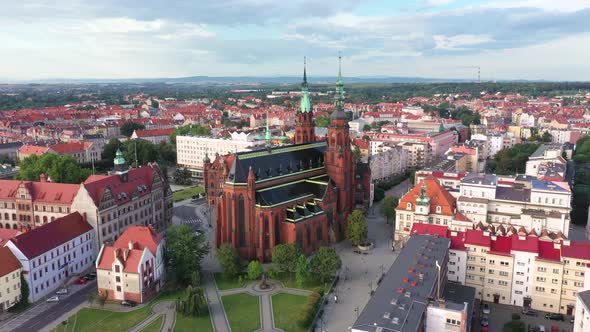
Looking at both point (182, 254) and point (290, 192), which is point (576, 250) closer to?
point (290, 192)

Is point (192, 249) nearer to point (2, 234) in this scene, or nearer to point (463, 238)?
point (2, 234)

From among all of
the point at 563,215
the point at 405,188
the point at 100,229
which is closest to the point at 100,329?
the point at 100,229

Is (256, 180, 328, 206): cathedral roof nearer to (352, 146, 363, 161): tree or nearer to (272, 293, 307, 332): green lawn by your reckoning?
(272, 293, 307, 332): green lawn

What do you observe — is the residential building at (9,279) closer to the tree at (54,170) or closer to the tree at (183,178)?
the tree at (54,170)

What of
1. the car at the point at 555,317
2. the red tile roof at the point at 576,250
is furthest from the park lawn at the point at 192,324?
the red tile roof at the point at 576,250

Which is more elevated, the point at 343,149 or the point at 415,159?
the point at 343,149

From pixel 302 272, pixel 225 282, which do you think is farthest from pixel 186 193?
pixel 302 272

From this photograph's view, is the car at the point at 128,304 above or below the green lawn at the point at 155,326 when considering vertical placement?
above
